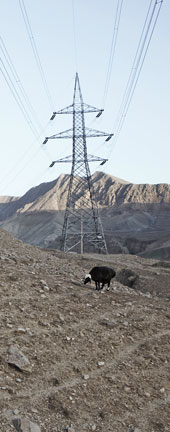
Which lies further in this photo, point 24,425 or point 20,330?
point 20,330

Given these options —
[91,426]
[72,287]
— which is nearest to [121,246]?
[72,287]

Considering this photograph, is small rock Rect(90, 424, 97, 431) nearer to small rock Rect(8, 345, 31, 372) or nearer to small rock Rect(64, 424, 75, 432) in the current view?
small rock Rect(64, 424, 75, 432)

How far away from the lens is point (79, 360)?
899cm

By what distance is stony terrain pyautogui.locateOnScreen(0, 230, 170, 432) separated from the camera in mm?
7371

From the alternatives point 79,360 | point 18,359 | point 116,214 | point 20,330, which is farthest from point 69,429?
point 116,214

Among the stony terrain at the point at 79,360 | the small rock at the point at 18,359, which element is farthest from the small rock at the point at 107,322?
the small rock at the point at 18,359

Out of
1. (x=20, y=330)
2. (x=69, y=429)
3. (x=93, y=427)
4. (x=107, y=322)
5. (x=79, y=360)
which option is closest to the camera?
(x=69, y=429)

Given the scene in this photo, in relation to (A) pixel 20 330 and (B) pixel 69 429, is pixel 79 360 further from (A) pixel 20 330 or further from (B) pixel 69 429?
(B) pixel 69 429

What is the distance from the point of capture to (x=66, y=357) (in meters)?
8.98

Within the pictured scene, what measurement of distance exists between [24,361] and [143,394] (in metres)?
2.50

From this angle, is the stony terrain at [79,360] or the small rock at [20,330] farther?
the small rock at [20,330]

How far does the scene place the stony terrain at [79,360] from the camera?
7371 mm

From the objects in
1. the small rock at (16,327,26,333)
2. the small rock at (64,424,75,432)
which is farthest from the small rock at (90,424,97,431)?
the small rock at (16,327,26,333)

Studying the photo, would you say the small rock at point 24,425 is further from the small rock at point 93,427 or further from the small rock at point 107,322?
the small rock at point 107,322
